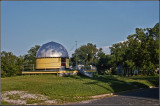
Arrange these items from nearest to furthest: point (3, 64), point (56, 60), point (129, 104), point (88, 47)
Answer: point (129, 104) < point (56, 60) < point (3, 64) < point (88, 47)

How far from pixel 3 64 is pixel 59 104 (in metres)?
25.0

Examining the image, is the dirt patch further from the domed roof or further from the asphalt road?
the domed roof

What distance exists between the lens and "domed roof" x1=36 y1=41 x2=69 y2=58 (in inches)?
1232

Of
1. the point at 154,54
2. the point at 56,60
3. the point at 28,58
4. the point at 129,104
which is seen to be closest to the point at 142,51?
the point at 154,54

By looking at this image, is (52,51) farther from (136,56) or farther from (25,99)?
(25,99)

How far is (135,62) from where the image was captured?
29.1 m

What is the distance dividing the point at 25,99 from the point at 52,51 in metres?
18.3

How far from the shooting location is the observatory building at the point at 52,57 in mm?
31172

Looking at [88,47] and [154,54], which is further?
[88,47]

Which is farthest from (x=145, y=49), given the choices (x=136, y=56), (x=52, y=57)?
(x=52, y=57)

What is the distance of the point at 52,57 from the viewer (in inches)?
1228

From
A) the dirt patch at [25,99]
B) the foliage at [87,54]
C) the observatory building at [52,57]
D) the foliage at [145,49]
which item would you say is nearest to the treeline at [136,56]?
the foliage at [145,49]

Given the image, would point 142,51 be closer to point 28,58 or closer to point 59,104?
point 59,104

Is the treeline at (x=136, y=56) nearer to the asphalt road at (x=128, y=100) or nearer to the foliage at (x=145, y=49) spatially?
the foliage at (x=145, y=49)
